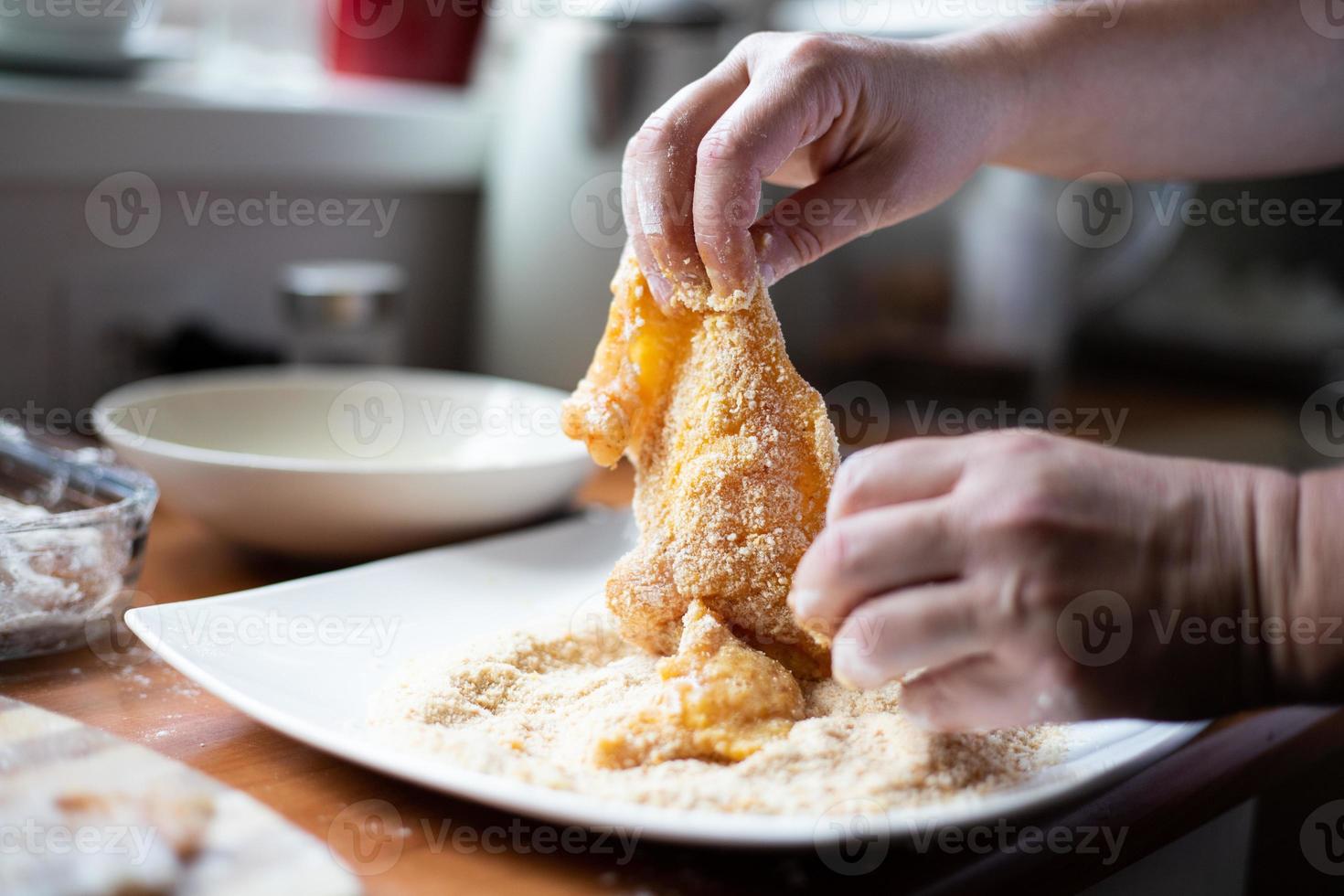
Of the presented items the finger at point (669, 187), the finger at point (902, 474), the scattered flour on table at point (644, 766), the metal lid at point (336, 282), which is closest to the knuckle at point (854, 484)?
the finger at point (902, 474)

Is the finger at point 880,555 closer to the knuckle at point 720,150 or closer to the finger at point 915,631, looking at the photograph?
the finger at point 915,631

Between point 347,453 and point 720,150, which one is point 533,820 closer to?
point 720,150

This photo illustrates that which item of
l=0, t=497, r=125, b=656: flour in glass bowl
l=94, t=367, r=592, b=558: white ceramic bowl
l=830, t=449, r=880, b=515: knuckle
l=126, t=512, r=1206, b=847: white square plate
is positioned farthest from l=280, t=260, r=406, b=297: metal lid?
l=830, t=449, r=880, b=515: knuckle

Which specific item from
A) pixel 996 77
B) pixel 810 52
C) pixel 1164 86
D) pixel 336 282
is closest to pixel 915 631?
pixel 810 52

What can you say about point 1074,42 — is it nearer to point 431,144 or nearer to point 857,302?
point 857,302

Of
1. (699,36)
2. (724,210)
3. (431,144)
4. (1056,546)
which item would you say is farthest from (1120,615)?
(431,144)

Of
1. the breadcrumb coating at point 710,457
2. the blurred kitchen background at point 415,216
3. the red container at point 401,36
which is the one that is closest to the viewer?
the breadcrumb coating at point 710,457

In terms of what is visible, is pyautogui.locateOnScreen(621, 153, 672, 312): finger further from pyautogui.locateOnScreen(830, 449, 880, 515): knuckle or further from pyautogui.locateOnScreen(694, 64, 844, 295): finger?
pyautogui.locateOnScreen(830, 449, 880, 515): knuckle
